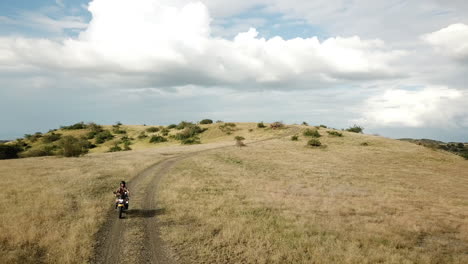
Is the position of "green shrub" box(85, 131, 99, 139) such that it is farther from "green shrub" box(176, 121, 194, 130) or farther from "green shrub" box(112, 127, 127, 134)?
"green shrub" box(176, 121, 194, 130)

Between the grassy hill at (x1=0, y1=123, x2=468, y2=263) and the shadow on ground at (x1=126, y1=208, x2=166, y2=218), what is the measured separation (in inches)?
27.4

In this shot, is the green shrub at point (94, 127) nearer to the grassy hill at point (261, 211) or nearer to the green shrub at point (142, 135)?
the green shrub at point (142, 135)

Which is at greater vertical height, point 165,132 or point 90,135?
point 165,132

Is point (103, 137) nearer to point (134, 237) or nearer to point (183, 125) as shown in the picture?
point (183, 125)

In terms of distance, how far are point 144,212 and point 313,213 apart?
10.6 m

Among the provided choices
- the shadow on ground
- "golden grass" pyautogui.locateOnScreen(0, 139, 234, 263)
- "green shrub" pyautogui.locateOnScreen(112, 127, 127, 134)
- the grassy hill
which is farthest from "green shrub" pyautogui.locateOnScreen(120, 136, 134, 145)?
the shadow on ground

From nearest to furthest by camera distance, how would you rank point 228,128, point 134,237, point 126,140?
point 134,237 < point 126,140 < point 228,128

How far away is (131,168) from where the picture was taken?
31.7 meters

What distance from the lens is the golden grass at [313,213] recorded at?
12398 mm

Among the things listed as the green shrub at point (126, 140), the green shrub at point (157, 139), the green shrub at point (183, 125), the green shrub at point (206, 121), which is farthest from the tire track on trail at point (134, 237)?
the green shrub at point (206, 121)

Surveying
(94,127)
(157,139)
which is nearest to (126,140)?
(157,139)

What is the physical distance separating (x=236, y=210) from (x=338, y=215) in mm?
6556

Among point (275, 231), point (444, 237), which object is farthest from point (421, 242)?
point (275, 231)

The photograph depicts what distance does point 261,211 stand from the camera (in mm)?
18109
